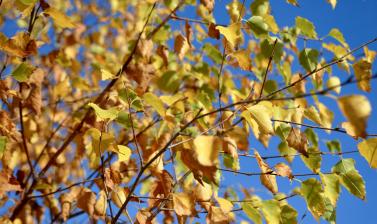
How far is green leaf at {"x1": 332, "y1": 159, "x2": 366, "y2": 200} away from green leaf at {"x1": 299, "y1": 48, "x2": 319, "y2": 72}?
0.44 metres

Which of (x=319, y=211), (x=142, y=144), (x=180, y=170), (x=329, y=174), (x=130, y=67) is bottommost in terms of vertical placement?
(x=319, y=211)

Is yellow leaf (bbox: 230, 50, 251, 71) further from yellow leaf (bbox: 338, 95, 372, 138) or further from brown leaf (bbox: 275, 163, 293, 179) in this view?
yellow leaf (bbox: 338, 95, 372, 138)

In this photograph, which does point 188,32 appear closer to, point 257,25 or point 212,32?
point 212,32

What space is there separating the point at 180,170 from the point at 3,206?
5.52ft

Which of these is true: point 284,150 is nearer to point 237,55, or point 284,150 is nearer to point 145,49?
point 237,55

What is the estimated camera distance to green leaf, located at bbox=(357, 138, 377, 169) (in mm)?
1040

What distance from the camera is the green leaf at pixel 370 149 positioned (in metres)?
1.04

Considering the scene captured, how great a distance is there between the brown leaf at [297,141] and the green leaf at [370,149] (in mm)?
188

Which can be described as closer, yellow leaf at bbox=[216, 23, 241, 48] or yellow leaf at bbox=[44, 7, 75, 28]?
yellow leaf at bbox=[216, 23, 241, 48]

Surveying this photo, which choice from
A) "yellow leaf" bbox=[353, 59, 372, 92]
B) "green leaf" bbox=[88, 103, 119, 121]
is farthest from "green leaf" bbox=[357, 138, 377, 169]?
"green leaf" bbox=[88, 103, 119, 121]

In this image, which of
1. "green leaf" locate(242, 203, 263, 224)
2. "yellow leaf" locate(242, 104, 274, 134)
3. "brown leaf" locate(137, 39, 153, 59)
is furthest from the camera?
"brown leaf" locate(137, 39, 153, 59)

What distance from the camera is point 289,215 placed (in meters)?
1.22

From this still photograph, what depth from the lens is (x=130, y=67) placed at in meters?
1.74

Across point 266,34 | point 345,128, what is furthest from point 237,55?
point 345,128
